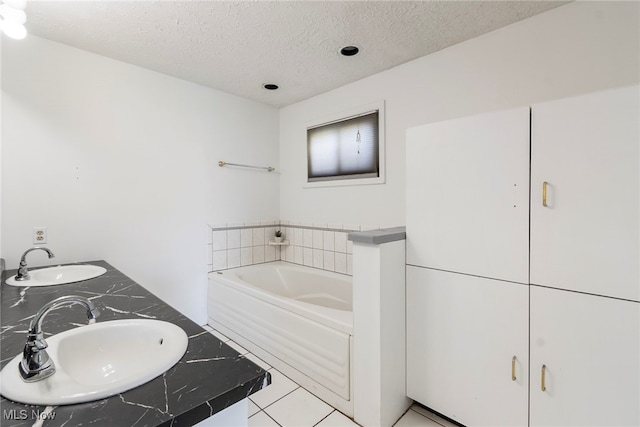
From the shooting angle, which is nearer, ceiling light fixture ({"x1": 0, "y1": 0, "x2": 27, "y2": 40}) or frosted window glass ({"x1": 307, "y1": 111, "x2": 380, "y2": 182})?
ceiling light fixture ({"x1": 0, "y1": 0, "x2": 27, "y2": 40})

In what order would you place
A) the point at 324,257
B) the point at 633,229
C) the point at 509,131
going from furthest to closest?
the point at 324,257
the point at 509,131
the point at 633,229

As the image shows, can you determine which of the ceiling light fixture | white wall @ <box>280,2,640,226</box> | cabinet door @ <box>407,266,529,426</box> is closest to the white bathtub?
cabinet door @ <box>407,266,529,426</box>

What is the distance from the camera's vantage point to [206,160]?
9.00 ft

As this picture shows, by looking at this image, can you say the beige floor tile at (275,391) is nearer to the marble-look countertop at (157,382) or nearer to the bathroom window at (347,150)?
the marble-look countertop at (157,382)

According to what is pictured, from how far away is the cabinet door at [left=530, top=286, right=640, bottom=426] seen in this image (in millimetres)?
1056

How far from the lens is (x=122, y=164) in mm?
2266

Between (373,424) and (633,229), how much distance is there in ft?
4.69

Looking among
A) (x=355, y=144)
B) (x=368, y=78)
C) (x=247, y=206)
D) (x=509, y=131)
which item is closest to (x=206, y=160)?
(x=247, y=206)

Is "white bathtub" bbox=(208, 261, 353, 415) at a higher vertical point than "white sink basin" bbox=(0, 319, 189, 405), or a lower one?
lower

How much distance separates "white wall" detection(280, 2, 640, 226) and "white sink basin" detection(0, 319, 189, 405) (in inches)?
73.8

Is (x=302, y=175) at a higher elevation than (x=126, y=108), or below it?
below

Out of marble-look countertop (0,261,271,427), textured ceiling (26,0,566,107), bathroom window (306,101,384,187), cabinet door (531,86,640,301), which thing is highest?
textured ceiling (26,0,566,107)

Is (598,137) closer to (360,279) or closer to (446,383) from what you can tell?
(360,279)

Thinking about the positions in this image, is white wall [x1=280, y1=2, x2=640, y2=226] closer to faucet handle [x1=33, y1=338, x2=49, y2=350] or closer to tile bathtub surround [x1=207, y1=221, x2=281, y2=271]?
tile bathtub surround [x1=207, y1=221, x2=281, y2=271]
